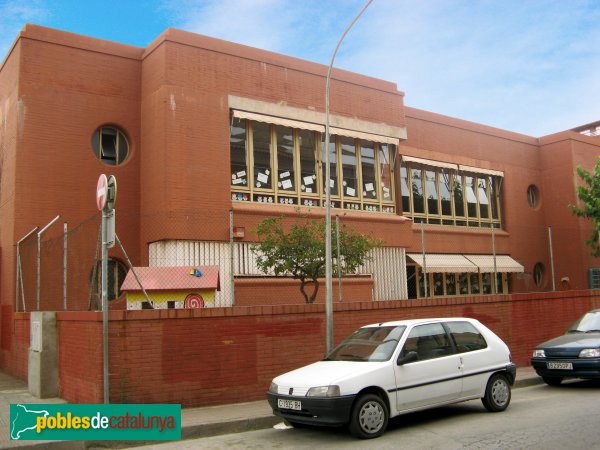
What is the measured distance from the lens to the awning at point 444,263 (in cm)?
2038

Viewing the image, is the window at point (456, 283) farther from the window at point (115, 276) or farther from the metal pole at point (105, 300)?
the metal pole at point (105, 300)

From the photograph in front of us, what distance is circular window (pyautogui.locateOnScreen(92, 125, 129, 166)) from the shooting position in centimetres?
1659

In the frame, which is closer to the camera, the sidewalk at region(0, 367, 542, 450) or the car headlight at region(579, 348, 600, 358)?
the sidewalk at region(0, 367, 542, 450)

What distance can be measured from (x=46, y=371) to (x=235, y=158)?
26.0ft

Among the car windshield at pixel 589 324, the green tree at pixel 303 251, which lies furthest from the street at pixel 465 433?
the green tree at pixel 303 251

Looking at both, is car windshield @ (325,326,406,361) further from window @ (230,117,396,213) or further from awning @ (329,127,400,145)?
awning @ (329,127,400,145)

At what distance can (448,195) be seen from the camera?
23094 mm

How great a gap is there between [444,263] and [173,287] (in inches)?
452

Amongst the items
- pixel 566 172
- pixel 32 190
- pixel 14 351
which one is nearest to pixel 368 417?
pixel 14 351

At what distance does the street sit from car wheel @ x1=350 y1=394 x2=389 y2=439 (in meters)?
0.11

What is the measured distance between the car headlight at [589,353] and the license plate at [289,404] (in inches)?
232

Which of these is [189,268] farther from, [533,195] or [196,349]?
[533,195]

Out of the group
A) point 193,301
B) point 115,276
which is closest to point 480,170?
point 115,276

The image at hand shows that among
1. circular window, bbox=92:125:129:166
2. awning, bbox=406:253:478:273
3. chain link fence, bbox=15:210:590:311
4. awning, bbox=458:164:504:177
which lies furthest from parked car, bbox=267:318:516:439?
awning, bbox=458:164:504:177
